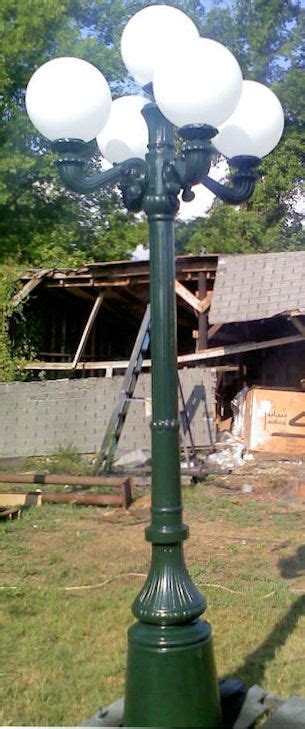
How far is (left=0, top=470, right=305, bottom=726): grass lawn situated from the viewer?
13.5 ft

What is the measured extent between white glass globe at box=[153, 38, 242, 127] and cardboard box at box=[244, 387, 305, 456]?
10685 mm

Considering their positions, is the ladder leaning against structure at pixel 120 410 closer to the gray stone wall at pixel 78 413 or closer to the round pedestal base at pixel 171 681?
the gray stone wall at pixel 78 413

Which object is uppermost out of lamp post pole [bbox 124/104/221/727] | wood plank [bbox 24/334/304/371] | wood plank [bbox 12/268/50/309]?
wood plank [bbox 12/268/50/309]

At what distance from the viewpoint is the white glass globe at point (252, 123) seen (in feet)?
11.7

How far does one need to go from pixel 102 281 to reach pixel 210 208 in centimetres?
1360

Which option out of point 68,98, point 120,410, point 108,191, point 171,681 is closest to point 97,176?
point 68,98

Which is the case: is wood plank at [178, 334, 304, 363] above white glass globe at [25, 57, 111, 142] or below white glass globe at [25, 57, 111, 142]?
above

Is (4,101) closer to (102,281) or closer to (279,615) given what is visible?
(102,281)

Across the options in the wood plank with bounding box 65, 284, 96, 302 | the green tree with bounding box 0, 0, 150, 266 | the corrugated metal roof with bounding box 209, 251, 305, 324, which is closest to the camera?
the corrugated metal roof with bounding box 209, 251, 305, 324

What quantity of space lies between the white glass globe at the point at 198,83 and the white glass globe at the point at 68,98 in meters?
0.34

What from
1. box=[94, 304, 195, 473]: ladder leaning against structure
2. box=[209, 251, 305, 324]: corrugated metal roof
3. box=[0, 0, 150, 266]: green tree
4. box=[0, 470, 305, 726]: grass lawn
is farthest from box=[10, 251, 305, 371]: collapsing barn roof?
box=[0, 470, 305, 726]: grass lawn

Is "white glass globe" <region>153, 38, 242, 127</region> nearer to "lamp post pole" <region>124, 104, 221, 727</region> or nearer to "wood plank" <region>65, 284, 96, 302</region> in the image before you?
"lamp post pole" <region>124, 104, 221, 727</region>

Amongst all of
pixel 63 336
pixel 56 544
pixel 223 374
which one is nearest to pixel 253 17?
pixel 63 336

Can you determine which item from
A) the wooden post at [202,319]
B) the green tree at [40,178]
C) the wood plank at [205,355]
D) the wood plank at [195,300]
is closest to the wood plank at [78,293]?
the wood plank at [205,355]
